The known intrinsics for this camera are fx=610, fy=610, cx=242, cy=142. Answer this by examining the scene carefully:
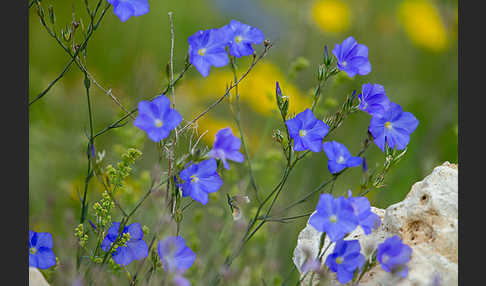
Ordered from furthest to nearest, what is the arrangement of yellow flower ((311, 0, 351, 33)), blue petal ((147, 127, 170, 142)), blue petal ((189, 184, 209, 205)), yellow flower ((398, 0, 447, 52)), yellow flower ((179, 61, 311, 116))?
yellow flower ((311, 0, 351, 33)) < yellow flower ((398, 0, 447, 52)) < yellow flower ((179, 61, 311, 116)) < blue petal ((189, 184, 209, 205)) < blue petal ((147, 127, 170, 142))

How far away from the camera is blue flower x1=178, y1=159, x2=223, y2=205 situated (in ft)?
5.99

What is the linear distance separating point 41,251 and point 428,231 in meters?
1.24

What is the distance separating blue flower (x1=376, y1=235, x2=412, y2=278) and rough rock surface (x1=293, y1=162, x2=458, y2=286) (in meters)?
0.03

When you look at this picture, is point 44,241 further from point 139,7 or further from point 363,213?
point 363,213

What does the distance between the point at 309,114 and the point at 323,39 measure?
4328 mm

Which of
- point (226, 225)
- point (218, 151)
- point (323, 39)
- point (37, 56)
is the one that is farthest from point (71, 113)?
point (323, 39)

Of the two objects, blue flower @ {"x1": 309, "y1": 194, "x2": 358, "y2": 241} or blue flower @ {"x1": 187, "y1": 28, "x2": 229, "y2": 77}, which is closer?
blue flower @ {"x1": 309, "y1": 194, "x2": 358, "y2": 241}

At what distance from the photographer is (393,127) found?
2.01 meters

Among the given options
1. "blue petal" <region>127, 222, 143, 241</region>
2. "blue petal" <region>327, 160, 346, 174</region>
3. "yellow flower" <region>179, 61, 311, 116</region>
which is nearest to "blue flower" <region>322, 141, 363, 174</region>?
"blue petal" <region>327, 160, 346, 174</region>

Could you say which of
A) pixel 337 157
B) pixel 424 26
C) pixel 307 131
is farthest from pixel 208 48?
pixel 424 26

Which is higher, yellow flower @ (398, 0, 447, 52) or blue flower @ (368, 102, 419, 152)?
yellow flower @ (398, 0, 447, 52)

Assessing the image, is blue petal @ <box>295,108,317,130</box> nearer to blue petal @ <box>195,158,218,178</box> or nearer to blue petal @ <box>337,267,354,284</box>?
blue petal @ <box>195,158,218,178</box>

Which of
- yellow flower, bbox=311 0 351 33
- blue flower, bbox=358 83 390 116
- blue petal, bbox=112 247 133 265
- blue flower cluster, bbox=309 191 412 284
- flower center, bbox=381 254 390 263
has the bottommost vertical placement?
flower center, bbox=381 254 390 263

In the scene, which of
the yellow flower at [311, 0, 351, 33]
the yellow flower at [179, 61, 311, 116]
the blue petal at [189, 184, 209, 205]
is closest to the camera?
the blue petal at [189, 184, 209, 205]
